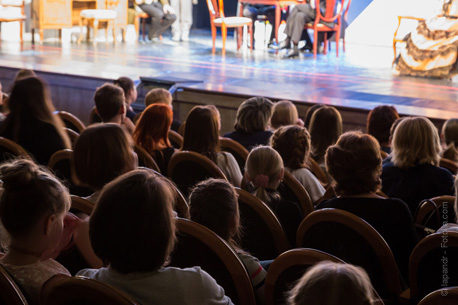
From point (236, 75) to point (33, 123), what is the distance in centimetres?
393

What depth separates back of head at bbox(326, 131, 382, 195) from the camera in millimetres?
2076

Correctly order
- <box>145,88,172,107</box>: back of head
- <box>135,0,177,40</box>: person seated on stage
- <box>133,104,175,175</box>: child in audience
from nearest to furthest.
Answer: <box>133,104,175,175</box>: child in audience, <box>145,88,172,107</box>: back of head, <box>135,0,177,40</box>: person seated on stage

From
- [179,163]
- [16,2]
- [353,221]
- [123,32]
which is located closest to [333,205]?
[353,221]

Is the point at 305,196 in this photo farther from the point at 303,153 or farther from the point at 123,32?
the point at 123,32

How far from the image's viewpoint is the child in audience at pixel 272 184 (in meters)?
2.13

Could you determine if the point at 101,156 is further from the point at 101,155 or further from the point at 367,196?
the point at 367,196

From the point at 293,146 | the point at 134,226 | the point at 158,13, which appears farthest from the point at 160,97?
the point at 158,13

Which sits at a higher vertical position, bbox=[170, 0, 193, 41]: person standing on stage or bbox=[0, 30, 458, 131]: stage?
bbox=[170, 0, 193, 41]: person standing on stage

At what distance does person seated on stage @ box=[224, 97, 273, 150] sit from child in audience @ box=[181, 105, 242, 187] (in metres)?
0.56

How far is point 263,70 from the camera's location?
717 cm

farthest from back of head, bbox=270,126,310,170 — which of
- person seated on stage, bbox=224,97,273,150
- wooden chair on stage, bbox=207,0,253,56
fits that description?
wooden chair on stage, bbox=207,0,253,56

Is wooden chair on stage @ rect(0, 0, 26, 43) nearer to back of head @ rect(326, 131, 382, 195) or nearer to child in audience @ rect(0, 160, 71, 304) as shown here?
back of head @ rect(326, 131, 382, 195)

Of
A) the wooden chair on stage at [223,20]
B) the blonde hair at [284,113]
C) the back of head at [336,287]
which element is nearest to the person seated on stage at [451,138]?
the blonde hair at [284,113]

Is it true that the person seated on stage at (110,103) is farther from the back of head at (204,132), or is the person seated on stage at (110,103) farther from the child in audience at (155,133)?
the back of head at (204,132)
